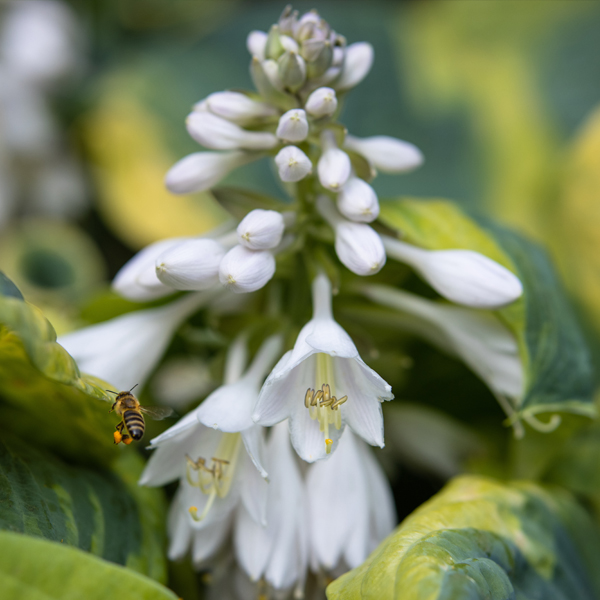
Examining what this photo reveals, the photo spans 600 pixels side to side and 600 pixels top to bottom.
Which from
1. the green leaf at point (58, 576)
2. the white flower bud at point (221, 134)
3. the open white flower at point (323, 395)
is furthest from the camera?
the white flower bud at point (221, 134)

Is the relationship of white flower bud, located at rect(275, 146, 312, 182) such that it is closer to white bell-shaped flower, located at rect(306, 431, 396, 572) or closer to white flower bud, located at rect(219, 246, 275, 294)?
white flower bud, located at rect(219, 246, 275, 294)

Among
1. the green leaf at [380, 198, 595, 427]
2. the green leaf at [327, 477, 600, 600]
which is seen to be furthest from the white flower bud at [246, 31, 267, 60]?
the green leaf at [327, 477, 600, 600]

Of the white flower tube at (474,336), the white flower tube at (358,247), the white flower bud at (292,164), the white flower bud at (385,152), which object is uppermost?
the white flower bud at (292,164)

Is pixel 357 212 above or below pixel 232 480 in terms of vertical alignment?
above

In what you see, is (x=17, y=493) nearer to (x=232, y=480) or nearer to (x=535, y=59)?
(x=232, y=480)

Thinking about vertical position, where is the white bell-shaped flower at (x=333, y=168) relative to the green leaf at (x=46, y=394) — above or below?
above

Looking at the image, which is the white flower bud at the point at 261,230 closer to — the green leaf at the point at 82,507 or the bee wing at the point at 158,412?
the bee wing at the point at 158,412

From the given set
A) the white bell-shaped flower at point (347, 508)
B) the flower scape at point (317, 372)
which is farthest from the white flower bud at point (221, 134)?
the white bell-shaped flower at point (347, 508)

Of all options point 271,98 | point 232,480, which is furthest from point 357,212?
point 232,480
